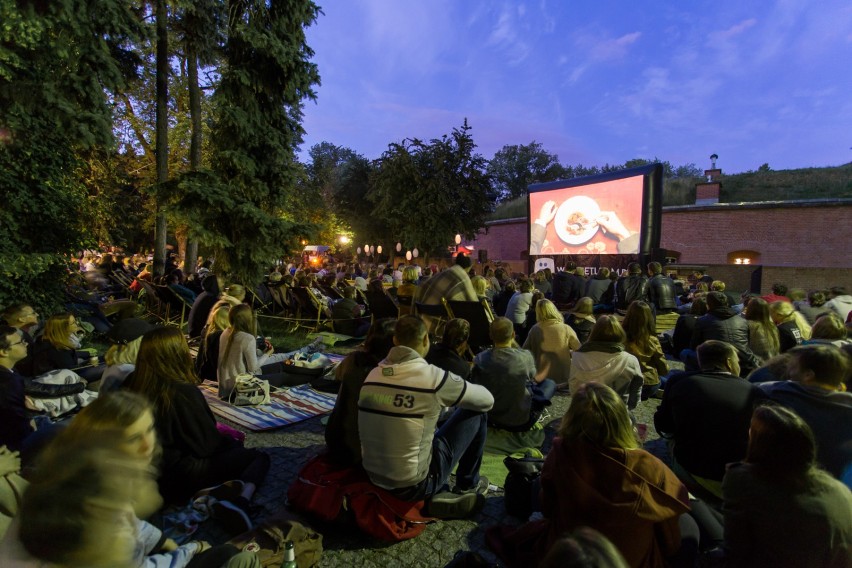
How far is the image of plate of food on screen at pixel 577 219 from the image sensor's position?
1742cm

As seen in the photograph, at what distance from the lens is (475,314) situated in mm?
6746

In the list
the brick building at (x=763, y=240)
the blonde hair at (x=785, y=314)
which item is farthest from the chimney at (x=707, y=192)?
the blonde hair at (x=785, y=314)

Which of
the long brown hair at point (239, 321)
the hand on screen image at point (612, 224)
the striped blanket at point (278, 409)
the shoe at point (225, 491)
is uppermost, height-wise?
the hand on screen image at point (612, 224)

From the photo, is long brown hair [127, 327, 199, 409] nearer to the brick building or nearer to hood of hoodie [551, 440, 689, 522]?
hood of hoodie [551, 440, 689, 522]

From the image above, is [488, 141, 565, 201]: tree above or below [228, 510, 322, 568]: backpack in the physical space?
above

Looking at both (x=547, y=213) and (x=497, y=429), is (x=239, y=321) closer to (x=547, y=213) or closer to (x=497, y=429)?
(x=497, y=429)

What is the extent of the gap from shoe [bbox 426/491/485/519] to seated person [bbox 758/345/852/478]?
6.19 feet

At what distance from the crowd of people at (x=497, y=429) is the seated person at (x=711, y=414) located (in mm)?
11


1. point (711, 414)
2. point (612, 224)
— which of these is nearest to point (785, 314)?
point (711, 414)

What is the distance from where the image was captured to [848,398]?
8.61ft

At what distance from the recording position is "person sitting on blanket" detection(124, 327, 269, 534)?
2777mm

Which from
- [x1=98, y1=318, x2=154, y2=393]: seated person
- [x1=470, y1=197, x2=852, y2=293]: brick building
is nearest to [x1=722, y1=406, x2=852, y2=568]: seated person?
[x1=98, y1=318, x2=154, y2=393]: seated person

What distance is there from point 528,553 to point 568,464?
24.0 inches

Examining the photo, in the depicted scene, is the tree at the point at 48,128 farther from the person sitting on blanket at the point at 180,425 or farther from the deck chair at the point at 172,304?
the person sitting on blanket at the point at 180,425
